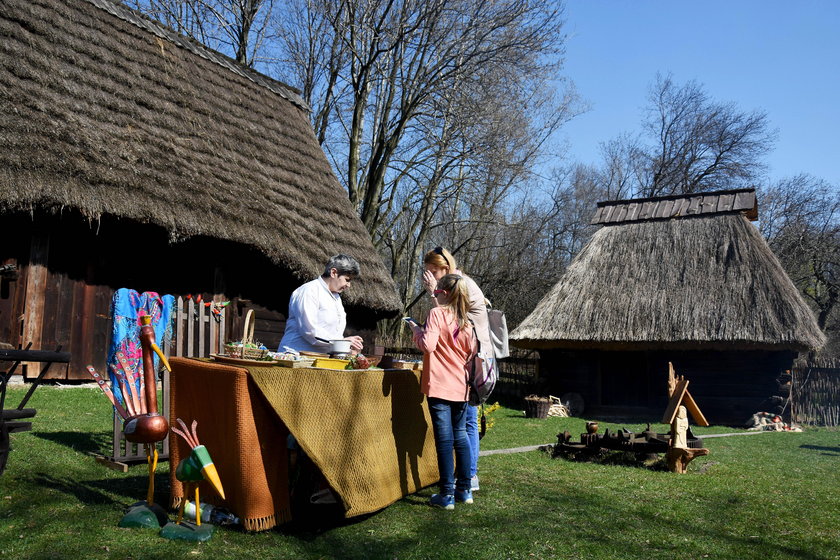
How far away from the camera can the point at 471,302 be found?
4703 millimetres

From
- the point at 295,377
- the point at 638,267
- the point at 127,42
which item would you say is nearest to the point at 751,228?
the point at 638,267

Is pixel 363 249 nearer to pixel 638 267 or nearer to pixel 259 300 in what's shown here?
pixel 259 300

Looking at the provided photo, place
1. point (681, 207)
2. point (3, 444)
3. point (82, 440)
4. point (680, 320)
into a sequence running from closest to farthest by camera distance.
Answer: point (3, 444) < point (82, 440) < point (680, 320) < point (681, 207)

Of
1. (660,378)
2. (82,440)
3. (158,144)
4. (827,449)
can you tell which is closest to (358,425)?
(82,440)

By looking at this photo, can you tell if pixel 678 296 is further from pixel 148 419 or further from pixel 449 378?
pixel 148 419

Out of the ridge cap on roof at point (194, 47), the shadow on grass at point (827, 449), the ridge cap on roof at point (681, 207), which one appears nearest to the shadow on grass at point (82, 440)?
the ridge cap on roof at point (194, 47)

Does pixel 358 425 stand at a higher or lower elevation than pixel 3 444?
higher

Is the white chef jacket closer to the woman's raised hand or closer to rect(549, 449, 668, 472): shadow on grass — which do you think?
the woman's raised hand

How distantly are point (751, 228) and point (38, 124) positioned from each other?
13.9m

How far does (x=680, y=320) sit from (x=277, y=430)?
11.5 meters

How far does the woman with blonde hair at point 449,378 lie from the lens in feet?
14.5

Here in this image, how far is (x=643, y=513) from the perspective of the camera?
4.65 m

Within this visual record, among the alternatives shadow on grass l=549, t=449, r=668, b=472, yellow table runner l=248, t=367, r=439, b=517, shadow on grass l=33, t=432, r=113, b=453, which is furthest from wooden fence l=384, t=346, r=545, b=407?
yellow table runner l=248, t=367, r=439, b=517

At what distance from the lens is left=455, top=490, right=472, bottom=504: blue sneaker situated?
4574 millimetres
